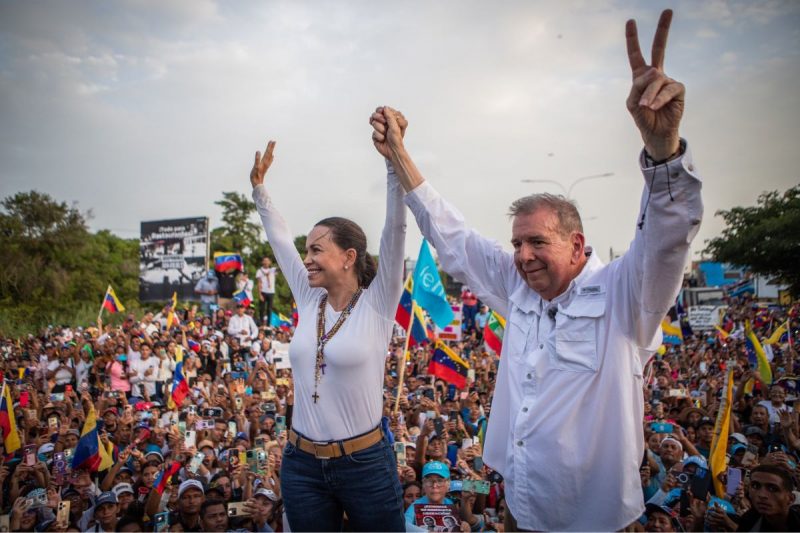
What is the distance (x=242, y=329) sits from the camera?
1638 centimetres

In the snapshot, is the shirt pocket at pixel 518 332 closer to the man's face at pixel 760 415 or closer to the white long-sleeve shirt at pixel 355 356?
the white long-sleeve shirt at pixel 355 356

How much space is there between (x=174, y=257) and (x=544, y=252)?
90.0 ft

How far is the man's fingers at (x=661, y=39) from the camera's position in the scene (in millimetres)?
1597

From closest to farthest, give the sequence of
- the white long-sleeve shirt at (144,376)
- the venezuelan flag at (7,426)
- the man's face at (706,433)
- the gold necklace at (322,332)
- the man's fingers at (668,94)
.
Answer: the man's fingers at (668,94) < the gold necklace at (322,332) < the venezuelan flag at (7,426) < the man's face at (706,433) < the white long-sleeve shirt at (144,376)

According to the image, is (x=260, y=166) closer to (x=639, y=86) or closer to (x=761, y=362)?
(x=639, y=86)

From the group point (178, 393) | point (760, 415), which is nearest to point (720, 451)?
point (760, 415)

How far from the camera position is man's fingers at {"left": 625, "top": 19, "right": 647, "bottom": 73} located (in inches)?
64.6

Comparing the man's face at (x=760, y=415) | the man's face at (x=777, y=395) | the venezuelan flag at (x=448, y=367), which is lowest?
the man's face at (x=760, y=415)

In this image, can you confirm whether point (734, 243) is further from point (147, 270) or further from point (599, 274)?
point (147, 270)

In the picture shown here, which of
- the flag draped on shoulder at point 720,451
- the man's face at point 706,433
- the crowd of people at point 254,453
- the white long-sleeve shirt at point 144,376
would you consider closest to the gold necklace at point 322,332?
the crowd of people at point 254,453

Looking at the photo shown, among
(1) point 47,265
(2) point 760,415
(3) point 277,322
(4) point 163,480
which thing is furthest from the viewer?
(1) point 47,265

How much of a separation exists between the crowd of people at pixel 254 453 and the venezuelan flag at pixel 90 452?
0.04 metres

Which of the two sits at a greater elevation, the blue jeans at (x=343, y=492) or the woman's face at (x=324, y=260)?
the woman's face at (x=324, y=260)

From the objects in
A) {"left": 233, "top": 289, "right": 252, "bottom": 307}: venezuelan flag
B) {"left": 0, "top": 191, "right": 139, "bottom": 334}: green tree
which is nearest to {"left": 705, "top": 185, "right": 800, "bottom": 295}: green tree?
{"left": 233, "top": 289, "right": 252, "bottom": 307}: venezuelan flag
